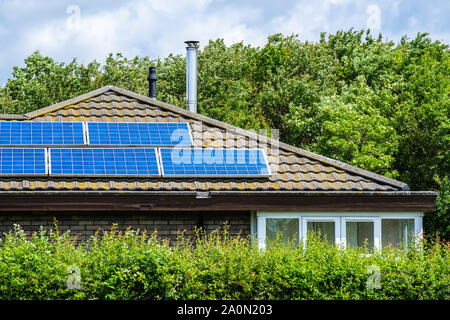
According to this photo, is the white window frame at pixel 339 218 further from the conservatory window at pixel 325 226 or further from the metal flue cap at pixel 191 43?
the metal flue cap at pixel 191 43

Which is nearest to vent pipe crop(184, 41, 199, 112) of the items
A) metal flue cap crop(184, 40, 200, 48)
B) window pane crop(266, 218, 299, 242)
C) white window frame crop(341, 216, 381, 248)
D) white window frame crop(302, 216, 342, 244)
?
metal flue cap crop(184, 40, 200, 48)

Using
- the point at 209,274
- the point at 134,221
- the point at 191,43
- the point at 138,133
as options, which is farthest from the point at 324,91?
the point at 209,274

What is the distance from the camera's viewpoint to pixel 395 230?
14.0 m

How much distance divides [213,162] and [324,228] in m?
2.59

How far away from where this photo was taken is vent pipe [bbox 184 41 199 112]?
1839 centimetres

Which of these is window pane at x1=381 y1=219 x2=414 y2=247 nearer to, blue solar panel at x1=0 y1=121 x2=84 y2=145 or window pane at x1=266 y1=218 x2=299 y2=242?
window pane at x1=266 y1=218 x2=299 y2=242

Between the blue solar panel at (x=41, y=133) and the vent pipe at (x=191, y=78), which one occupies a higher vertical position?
the vent pipe at (x=191, y=78)

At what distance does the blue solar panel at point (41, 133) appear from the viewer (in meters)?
14.4

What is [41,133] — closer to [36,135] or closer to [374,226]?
[36,135]

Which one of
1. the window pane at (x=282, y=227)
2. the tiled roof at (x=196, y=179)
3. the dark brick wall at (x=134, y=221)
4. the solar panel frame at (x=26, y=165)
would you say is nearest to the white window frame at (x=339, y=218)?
the window pane at (x=282, y=227)

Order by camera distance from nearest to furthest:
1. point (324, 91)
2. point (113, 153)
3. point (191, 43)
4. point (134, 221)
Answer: point (134, 221)
point (113, 153)
point (191, 43)
point (324, 91)
